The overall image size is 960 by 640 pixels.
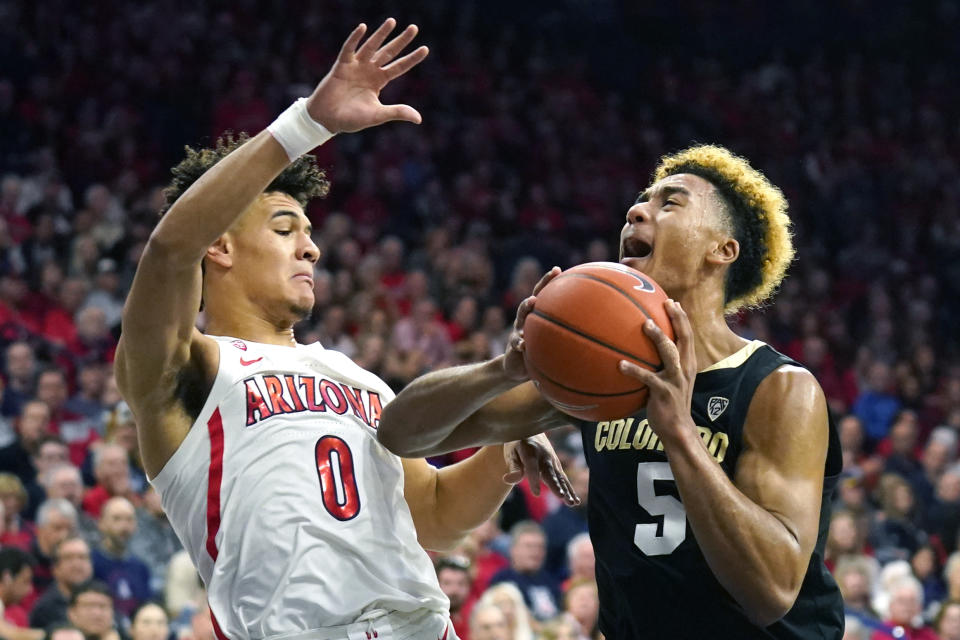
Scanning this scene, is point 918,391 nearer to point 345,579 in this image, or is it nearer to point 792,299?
point 792,299

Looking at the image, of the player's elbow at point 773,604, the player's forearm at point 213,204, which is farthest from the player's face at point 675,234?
the player's forearm at point 213,204

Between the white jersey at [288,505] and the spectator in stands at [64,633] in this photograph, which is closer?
the white jersey at [288,505]

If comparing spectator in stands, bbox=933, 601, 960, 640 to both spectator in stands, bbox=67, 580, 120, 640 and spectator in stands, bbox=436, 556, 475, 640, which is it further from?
spectator in stands, bbox=67, 580, 120, 640

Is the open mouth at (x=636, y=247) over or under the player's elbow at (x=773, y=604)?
over

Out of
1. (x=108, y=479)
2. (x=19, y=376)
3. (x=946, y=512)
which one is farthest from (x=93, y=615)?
(x=946, y=512)

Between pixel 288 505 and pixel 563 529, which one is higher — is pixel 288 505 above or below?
above

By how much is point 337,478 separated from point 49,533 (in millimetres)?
4016

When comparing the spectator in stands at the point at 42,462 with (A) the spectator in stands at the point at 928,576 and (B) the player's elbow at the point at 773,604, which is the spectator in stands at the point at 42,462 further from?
(A) the spectator in stands at the point at 928,576

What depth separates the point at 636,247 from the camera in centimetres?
329

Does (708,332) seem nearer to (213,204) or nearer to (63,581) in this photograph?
(213,204)

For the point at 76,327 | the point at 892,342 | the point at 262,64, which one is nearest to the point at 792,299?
the point at 892,342

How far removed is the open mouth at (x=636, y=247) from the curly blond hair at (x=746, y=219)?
0.81 ft

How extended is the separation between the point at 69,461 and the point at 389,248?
139 inches

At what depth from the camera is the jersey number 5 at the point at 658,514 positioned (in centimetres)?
300
